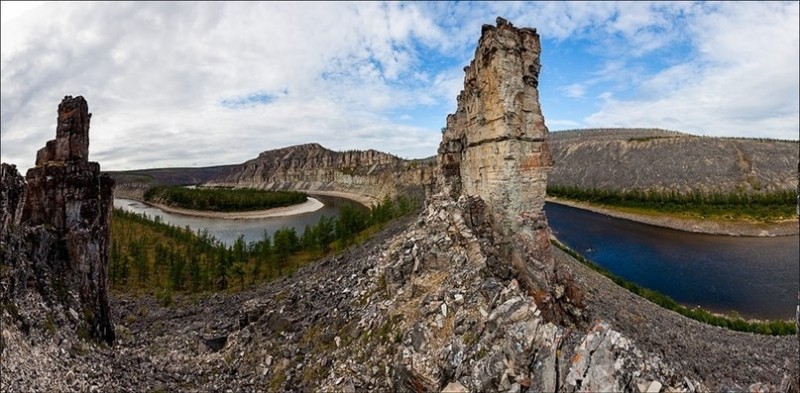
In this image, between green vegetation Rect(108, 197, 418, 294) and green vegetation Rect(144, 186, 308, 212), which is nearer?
green vegetation Rect(108, 197, 418, 294)

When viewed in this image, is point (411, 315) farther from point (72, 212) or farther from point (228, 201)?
point (228, 201)

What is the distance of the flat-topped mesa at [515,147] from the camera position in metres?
17.6

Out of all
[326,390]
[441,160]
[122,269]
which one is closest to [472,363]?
[326,390]

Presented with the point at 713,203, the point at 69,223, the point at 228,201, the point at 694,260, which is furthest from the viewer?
the point at 228,201

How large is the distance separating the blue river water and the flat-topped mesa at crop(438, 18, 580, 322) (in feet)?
126

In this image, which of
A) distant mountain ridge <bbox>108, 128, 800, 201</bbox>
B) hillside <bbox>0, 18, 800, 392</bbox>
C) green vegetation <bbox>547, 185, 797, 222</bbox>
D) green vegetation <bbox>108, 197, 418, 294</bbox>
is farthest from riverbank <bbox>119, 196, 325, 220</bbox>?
hillside <bbox>0, 18, 800, 392</bbox>

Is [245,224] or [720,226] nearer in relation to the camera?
[720,226]

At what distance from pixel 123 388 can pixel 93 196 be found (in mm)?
10391

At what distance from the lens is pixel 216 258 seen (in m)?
49.3

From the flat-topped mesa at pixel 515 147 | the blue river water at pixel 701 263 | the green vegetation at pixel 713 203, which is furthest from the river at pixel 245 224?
the green vegetation at pixel 713 203

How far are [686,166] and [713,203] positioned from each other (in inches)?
1732

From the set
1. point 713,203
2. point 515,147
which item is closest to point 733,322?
point 515,147

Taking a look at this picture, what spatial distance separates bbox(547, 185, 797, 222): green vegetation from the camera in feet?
301

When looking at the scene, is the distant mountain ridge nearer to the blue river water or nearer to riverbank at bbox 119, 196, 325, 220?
riverbank at bbox 119, 196, 325, 220
